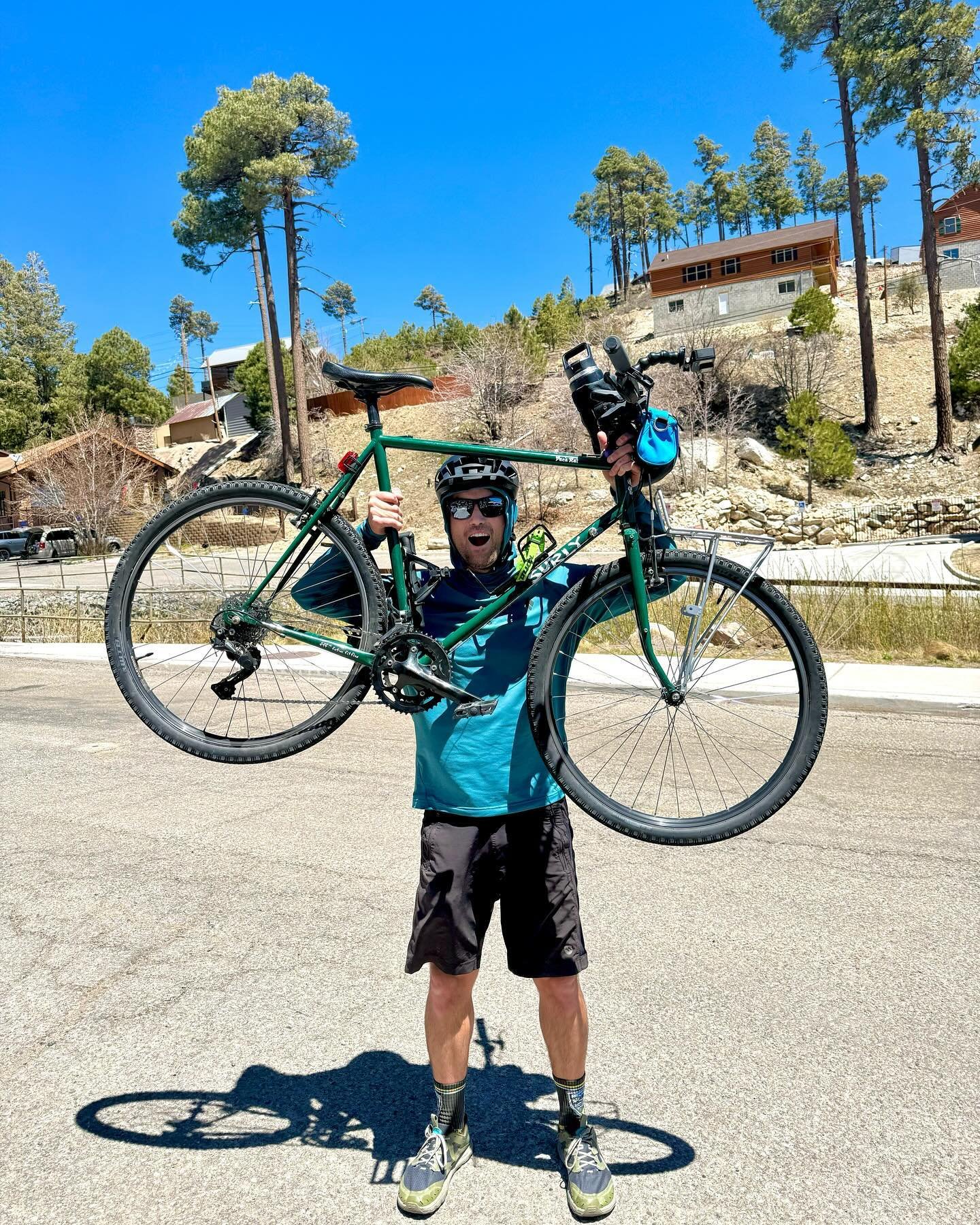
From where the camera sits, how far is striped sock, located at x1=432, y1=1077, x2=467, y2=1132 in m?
2.99

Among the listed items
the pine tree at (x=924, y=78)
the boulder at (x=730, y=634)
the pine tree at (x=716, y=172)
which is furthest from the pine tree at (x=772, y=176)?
the boulder at (x=730, y=634)

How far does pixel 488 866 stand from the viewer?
2932 millimetres

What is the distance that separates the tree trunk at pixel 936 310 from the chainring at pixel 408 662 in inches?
1470

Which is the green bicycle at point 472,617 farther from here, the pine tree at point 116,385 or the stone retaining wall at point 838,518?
the pine tree at point 116,385

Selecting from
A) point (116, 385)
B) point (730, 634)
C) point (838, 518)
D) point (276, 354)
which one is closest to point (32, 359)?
point (116, 385)

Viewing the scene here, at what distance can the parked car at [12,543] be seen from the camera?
133 feet

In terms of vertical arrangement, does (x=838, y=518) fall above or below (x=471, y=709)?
above

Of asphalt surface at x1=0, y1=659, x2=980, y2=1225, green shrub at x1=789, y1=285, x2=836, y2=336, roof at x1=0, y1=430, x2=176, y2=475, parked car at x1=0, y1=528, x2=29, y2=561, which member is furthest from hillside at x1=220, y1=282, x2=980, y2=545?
asphalt surface at x1=0, y1=659, x2=980, y2=1225

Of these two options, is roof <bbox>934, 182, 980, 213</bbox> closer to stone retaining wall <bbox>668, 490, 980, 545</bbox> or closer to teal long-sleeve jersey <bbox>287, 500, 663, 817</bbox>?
stone retaining wall <bbox>668, 490, 980, 545</bbox>

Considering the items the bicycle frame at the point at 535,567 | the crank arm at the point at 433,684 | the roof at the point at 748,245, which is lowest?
the crank arm at the point at 433,684

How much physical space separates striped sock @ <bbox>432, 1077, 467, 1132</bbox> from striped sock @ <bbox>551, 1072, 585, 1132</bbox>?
0.32 m

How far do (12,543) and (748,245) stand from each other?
47.5 metres

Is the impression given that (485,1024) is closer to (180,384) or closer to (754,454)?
(754,454)

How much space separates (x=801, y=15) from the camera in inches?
1435
